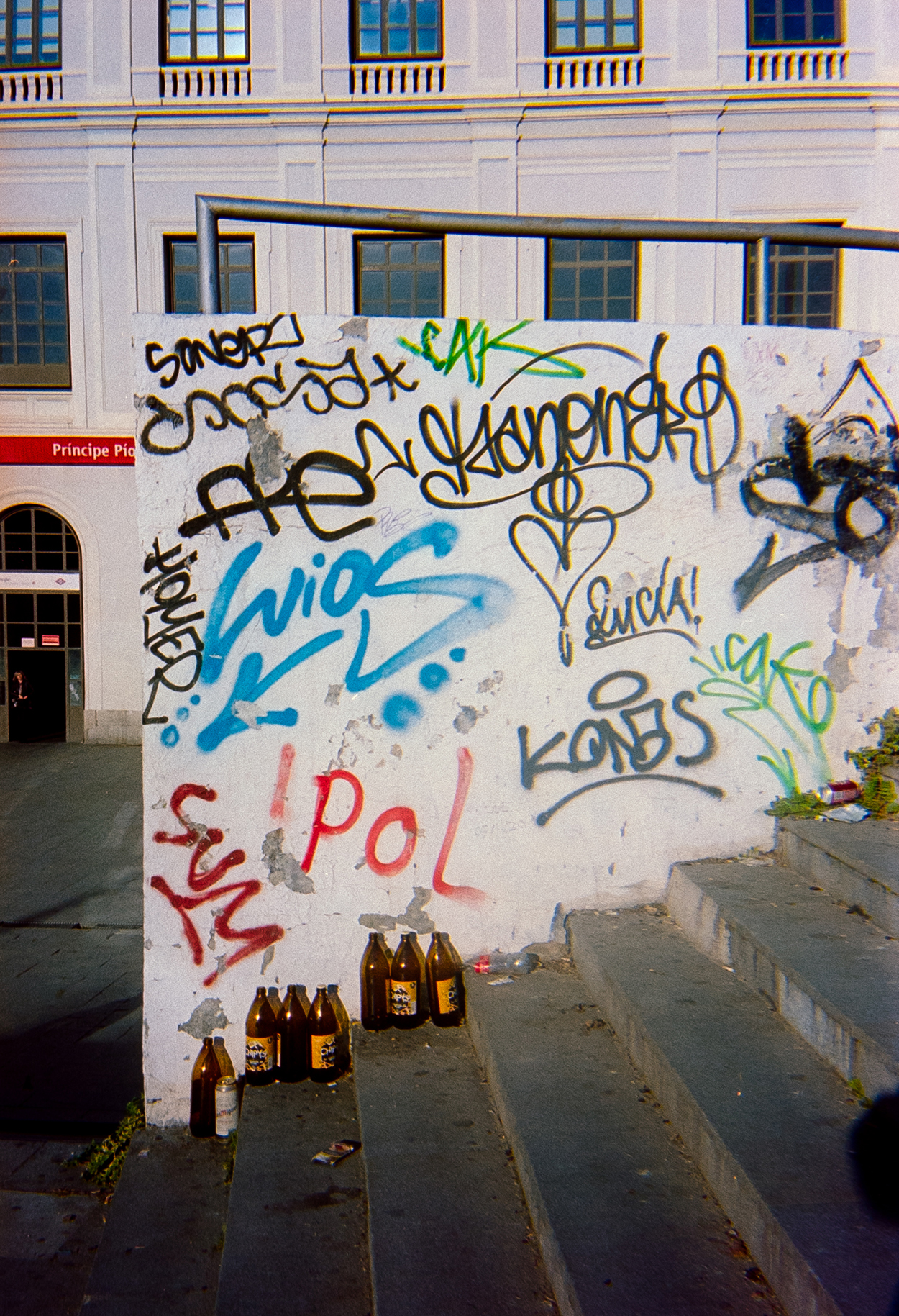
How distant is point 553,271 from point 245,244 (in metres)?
4.32

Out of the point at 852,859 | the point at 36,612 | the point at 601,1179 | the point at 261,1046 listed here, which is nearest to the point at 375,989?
the point at 261,1046

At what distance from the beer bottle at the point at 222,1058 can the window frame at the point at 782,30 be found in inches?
555

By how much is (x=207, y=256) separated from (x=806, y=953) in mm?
3292

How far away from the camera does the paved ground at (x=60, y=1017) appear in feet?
11.3

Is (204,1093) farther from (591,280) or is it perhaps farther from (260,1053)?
(591,280)

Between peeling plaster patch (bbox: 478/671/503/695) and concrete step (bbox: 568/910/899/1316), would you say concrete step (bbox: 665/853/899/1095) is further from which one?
peeling plaster patch (bbox: 478/671/503/695)

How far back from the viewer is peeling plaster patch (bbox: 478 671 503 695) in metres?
3.82

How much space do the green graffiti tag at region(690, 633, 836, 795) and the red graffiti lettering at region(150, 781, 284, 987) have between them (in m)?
1.97

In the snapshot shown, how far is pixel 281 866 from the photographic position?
3.76m

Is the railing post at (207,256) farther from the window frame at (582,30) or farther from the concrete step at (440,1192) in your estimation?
the window frame at (582,30)

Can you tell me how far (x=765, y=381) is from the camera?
3.85 m

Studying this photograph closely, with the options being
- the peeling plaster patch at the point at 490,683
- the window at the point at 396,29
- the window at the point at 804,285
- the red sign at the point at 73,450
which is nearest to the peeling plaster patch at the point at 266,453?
the peeling plaster patch at the point at 490,683

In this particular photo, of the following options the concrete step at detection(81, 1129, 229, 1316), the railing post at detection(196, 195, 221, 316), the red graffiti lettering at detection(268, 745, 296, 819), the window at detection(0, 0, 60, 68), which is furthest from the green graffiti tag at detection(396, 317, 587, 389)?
the window at detection(0, 0, 60, 68)

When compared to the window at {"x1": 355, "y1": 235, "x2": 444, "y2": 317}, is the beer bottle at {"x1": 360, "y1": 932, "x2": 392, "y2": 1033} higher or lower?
lower
